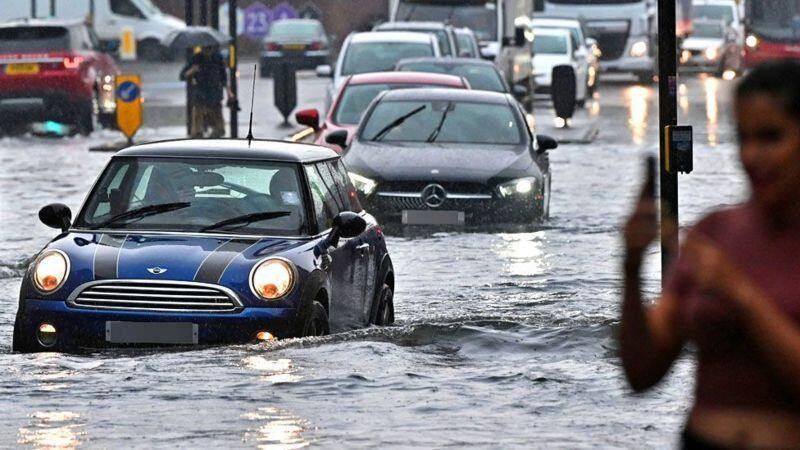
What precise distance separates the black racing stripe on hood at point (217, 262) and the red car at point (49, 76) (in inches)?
943

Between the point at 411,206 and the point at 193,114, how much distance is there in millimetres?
13549

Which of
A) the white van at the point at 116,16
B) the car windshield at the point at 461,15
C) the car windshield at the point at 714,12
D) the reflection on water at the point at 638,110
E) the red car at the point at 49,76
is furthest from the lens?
the car windshield at the point at 714,12

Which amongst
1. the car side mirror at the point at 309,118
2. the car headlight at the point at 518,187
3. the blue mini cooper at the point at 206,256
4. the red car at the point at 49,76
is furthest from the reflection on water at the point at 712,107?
the blue mini cooper at the point at 206,256

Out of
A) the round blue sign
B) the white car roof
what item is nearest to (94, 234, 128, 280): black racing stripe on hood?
the round blue sign

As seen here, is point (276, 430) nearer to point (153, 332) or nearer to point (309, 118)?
point (153, 332)

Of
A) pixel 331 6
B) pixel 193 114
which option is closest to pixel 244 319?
pixel 193 114

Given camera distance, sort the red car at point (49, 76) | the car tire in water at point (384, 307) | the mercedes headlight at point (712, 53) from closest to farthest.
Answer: the car tire in water at point (384, 307), the red car at point (49, 76), the mercedes headlight at point (712, 53)

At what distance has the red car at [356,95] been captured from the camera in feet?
75.3

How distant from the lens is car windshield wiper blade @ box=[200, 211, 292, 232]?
37.3 ft


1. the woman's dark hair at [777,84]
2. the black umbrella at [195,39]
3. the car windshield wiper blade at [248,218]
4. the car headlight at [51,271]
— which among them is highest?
the woman's dark hair at [777,84]

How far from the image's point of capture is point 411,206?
18.6 m

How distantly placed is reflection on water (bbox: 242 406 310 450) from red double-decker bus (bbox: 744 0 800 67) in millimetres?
43262

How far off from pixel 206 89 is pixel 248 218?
794 inches

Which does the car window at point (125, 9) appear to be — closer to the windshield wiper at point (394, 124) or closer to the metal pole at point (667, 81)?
the windshield wiper at point (394, 124)
